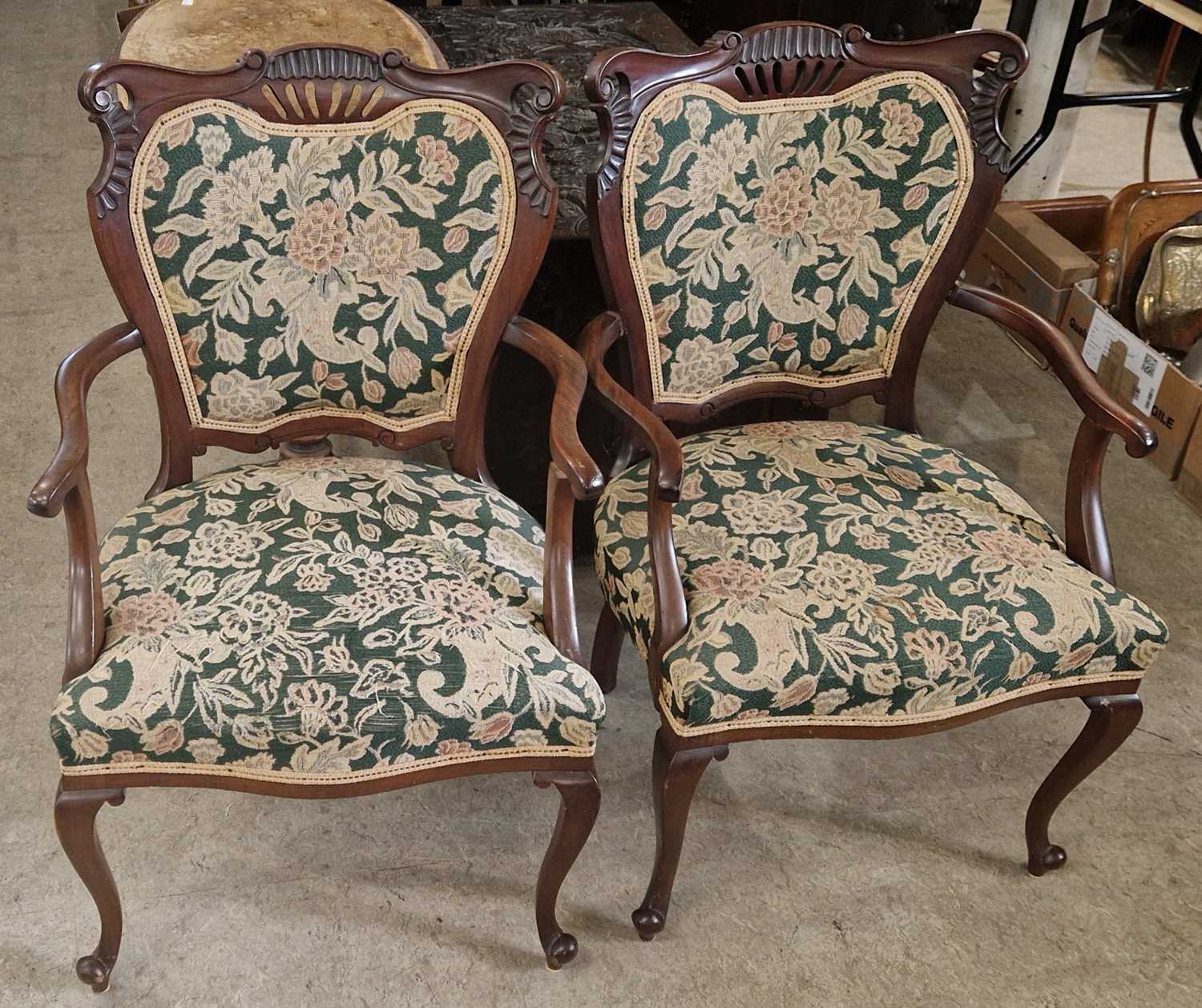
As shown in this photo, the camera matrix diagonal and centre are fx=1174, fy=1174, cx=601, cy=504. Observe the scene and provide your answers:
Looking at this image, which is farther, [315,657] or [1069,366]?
[1069,366]

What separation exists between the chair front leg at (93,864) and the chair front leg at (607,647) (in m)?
0.75

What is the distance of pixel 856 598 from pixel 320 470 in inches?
28.9

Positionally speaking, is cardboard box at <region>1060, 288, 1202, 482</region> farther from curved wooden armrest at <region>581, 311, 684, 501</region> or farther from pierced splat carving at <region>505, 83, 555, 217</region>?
pierced splat carving at <region>505, 83, 555, 217</region>

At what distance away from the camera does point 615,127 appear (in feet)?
4.93

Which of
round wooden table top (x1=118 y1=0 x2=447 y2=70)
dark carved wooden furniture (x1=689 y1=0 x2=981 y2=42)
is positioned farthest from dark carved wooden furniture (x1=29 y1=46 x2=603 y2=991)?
dark carved wooden furniture (x1=689 y1=0 x2=981 y2=42)

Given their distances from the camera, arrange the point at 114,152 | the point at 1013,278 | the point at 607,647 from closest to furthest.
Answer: the point at 114,152
the point at 607,647
the point at 1013,278

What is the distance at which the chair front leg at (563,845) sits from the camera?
1.38m

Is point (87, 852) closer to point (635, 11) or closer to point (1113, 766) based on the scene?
point (1113, 766)

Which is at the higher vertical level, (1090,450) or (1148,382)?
(1090,450)

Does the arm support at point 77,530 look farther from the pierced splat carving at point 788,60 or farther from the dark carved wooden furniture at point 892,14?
the dark carved wooden furniture at point 892,14

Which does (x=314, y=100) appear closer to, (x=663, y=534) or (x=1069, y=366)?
(x=663, y=534)

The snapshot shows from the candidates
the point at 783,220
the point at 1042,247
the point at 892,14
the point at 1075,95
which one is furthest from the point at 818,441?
the point at 892,14

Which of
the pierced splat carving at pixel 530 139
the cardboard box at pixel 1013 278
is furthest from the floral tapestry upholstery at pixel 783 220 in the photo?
the cardboard box at pixel 1013 278

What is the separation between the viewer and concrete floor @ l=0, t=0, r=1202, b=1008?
5.03 feet
